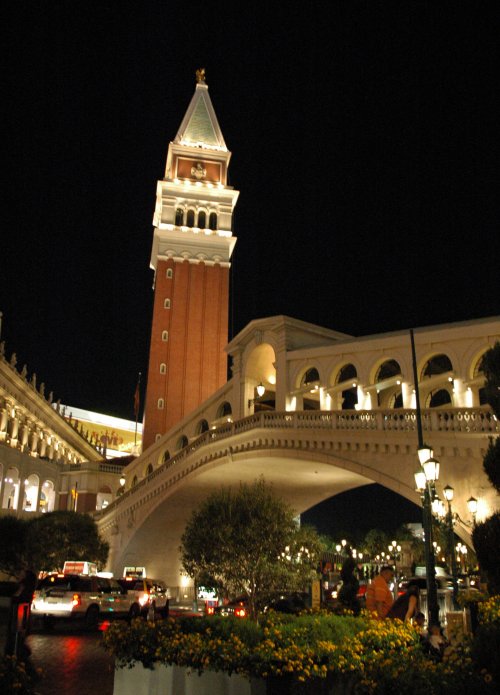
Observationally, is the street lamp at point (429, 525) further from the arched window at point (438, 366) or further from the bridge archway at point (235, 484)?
the arched window at point (438, 366)

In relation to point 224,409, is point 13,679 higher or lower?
lower

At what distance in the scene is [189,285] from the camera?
62.9 metres

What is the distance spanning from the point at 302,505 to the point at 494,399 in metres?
28.9

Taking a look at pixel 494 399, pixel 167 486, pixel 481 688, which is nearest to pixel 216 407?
pixel 167 486

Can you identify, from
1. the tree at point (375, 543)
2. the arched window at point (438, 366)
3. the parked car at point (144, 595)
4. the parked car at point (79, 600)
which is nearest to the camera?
the parked car at point (79, 600)

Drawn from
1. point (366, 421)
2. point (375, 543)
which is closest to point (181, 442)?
point (366, 421)

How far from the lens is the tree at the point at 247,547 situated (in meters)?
19.2

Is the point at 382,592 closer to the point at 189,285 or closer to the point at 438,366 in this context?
the point at 438,366

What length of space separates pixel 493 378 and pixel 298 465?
62.8ft

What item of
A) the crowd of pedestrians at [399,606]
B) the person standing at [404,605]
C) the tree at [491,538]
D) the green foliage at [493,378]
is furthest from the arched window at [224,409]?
the tree at [491,538]

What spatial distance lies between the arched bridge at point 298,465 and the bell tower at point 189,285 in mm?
15334

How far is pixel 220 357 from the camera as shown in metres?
62.0

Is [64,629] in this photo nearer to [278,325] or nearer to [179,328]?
[278,325]

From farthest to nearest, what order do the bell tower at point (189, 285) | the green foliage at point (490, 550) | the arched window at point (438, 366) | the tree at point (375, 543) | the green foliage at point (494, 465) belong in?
the tree at point (375, 543)
the bell tower at point (189, 285)
the arched window at point (438, 366)
the green foliage at point (494, 465)
the green foliage at point (490, 550)
